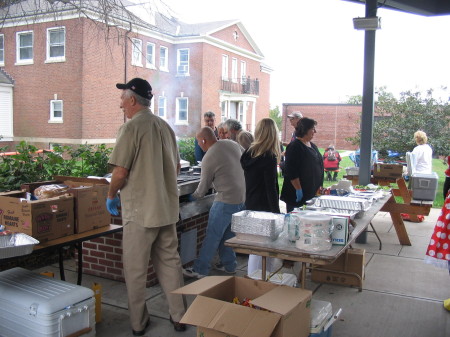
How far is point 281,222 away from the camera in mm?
3146

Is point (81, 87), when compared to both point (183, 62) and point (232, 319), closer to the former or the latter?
point (183, 62)

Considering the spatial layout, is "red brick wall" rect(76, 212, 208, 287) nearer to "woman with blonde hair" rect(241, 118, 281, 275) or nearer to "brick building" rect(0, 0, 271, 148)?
"woman with blonde hair" rect(241, 118, 281, 275)

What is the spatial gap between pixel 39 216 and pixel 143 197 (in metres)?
0.72

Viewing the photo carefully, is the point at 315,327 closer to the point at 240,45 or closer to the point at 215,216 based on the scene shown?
the point at 215,216

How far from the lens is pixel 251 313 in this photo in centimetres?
240

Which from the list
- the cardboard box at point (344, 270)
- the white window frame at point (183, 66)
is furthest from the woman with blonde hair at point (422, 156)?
the white window frame at point (183, 66)

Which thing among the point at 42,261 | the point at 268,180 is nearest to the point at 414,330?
the point at 268,180

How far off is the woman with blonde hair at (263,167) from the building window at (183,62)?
52.6 ft

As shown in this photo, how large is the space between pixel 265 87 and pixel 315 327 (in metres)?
29.2

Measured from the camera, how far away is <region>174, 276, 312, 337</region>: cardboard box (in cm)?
235

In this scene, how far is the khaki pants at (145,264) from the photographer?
3291mm

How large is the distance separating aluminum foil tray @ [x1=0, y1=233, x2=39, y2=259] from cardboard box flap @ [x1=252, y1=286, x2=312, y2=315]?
145 cm

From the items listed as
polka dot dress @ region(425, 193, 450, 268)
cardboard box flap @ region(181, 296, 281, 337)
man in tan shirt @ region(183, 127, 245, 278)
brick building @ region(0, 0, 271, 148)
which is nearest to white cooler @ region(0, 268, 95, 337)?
cardboard box flap @ region(181, 296, 281, 337)

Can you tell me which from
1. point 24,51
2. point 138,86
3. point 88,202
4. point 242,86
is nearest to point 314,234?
point 138,86
